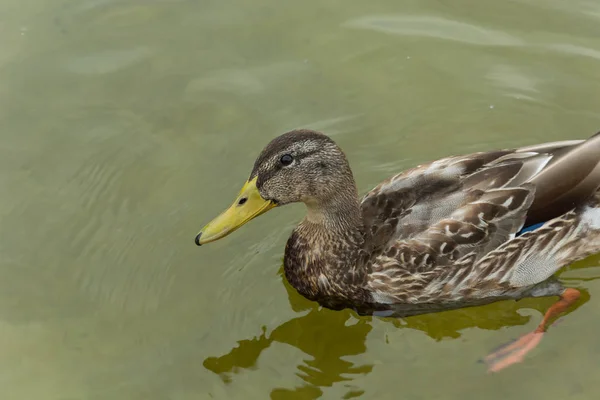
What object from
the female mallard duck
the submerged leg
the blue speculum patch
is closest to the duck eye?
the female mallard duck

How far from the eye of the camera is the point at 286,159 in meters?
5.99

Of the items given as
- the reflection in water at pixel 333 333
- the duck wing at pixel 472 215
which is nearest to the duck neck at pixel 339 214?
the duck wing at pixel 472 215

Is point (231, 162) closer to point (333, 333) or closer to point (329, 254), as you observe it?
point (329, 254)

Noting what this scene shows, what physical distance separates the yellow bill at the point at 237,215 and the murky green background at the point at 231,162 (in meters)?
0.90

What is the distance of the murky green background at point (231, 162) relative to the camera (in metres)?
6.22

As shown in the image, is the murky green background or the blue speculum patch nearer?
the murky green background

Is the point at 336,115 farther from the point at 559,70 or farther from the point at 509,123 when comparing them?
the point at 559,70

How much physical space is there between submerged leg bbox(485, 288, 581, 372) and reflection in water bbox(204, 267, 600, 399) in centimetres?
8

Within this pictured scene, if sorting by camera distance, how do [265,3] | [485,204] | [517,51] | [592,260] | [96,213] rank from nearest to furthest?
[485,204], [592,260], [96,213], [517,51], [265,3]

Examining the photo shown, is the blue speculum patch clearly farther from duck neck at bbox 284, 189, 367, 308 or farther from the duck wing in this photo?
duck neck at bbox 284, 189, 367, 308

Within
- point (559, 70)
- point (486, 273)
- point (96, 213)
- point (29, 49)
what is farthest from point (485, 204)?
point (29, 49)

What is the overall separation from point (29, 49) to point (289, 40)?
2.88 metres

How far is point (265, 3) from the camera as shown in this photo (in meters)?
9.35

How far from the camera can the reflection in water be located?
618 cm
